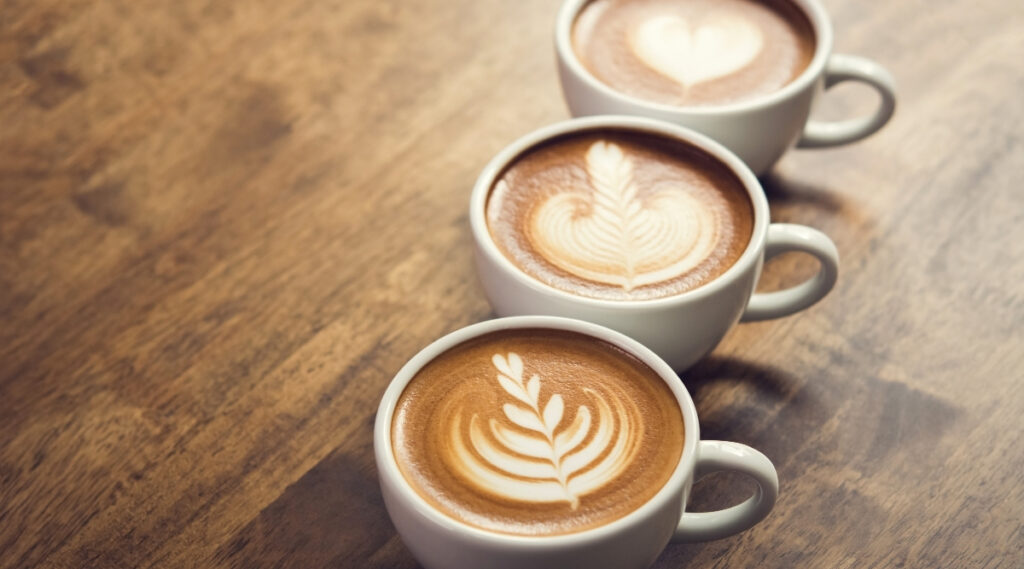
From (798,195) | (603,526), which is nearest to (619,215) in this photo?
(798,195)

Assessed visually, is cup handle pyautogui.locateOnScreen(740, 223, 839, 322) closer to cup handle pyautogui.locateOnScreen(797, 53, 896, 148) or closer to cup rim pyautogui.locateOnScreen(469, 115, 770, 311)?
cup rim pyautogui.locateOnScreen(469, 115, 770, 311)

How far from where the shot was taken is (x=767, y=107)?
1159 mm

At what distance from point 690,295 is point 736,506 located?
7.0 inches

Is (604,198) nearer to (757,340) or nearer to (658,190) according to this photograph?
(658,190)

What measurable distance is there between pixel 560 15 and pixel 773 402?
20.2 inches

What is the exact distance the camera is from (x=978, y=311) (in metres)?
1.13

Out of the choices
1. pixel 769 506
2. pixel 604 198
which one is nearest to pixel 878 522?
pixel 769 506

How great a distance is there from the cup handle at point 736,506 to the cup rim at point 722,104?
1.39 ft

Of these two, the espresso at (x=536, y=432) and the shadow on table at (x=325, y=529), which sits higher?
the espresso at (x=536, y=432)

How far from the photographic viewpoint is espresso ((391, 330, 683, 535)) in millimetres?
834

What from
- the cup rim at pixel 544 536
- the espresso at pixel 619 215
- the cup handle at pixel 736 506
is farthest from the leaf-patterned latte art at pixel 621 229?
the cup handle at pixel 736 506

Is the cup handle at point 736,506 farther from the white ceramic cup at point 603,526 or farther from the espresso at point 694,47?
the espresso at point 694,47

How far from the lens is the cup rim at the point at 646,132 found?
0.97 metres

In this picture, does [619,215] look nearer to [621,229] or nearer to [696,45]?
[621,229]
